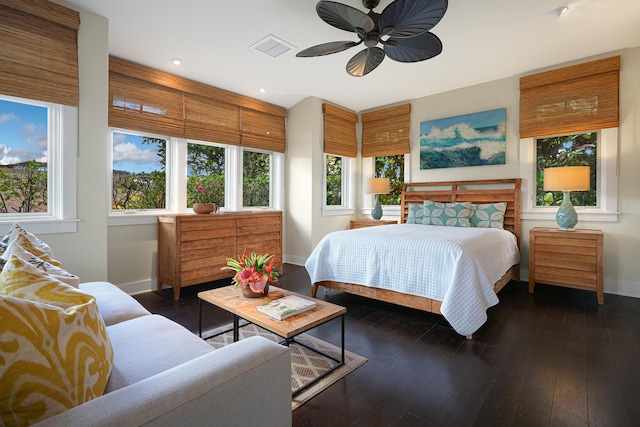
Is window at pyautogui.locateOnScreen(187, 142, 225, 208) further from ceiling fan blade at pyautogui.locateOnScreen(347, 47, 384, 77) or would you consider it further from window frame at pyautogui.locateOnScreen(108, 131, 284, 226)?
ceiling fan blade at pyautogui.locateOnScreen(347, 47, 384, 77)

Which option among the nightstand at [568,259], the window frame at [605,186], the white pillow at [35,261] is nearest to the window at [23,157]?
the white pillow at [35,261]

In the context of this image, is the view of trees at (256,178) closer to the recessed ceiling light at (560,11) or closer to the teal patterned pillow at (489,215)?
the teal patterned pillow at (489,215)

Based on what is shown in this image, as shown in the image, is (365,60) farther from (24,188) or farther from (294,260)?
(294,260)

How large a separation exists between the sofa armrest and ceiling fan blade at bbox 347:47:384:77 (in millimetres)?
2594

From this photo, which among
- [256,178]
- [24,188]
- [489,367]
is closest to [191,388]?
[489,367]

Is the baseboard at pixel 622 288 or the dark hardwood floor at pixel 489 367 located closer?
the dark hardwood floor at pixel 489 367

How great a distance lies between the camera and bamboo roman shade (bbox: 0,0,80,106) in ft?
7.91

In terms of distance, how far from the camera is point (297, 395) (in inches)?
69.7

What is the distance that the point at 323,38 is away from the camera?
3.30 m

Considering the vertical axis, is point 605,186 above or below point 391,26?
below

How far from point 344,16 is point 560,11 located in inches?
81.4

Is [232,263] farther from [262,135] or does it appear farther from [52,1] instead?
[262,135]

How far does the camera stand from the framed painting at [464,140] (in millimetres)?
4418

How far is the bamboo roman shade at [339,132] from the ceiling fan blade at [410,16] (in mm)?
2905
